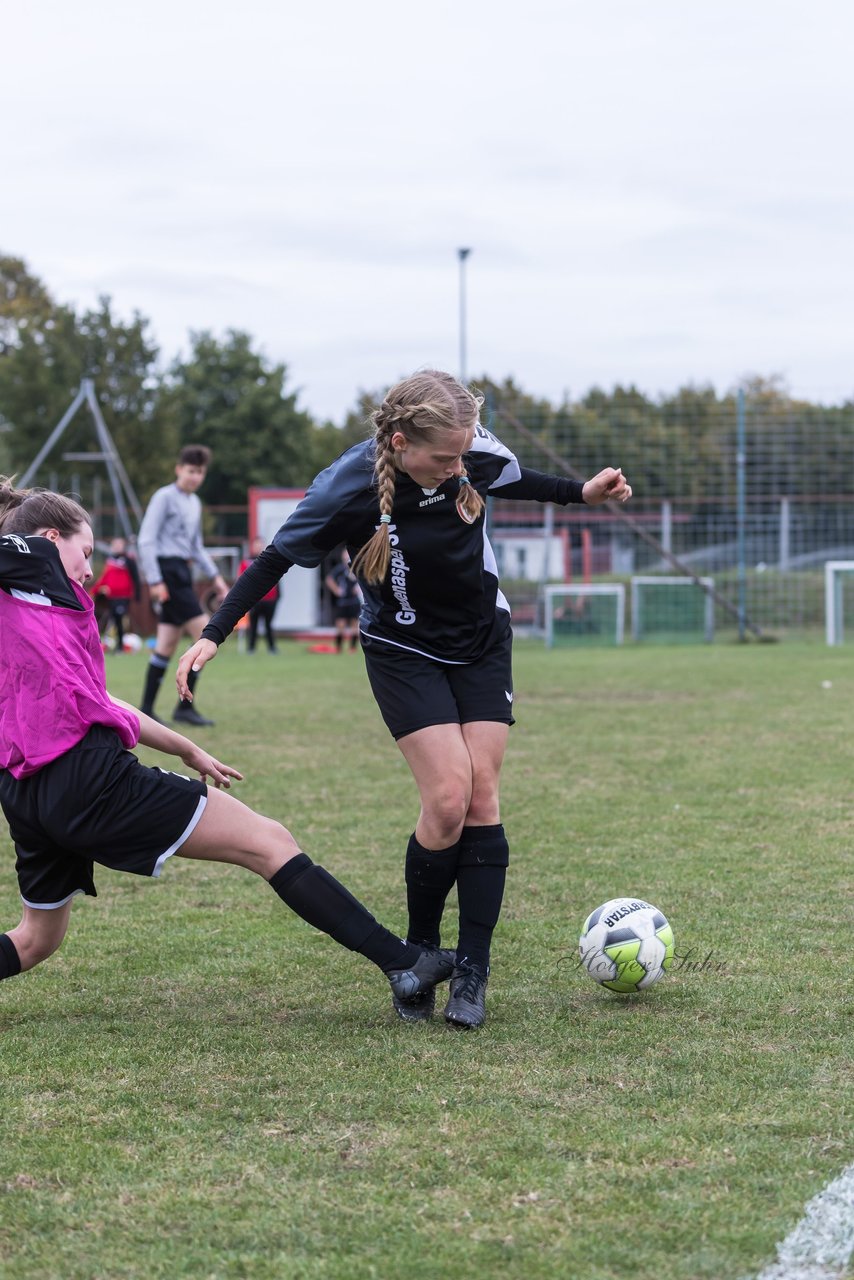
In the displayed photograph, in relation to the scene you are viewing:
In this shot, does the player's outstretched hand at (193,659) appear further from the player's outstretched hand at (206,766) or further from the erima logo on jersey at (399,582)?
the erima logo on jersey at (399,582)

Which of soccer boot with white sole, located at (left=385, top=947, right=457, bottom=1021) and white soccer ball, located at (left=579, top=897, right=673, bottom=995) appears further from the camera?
white soccer ball, located at (left=579, top=897, right=673, bottom=995)

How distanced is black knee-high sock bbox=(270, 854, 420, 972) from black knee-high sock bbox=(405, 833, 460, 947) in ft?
0.91

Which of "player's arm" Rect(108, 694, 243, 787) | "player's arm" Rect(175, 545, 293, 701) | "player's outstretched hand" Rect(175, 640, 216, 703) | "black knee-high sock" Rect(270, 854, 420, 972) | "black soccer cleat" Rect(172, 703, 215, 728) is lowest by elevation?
"black soccer cleat" Rect(172, 703, 215, 728)

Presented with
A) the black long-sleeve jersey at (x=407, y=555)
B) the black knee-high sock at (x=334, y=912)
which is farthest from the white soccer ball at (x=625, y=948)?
the black long-sleeve jersey at (x=407, y=555)

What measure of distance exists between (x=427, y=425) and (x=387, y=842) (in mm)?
2937

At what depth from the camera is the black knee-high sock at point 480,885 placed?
12.5 ft

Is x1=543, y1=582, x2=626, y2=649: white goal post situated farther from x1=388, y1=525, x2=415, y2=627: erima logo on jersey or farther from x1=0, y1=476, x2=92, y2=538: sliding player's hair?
x1=0, y1=476, x2=92, y2=538: sliding player's hair

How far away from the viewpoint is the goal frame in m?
21.6

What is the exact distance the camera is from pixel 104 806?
3367 mm

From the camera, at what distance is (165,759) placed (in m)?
8.88

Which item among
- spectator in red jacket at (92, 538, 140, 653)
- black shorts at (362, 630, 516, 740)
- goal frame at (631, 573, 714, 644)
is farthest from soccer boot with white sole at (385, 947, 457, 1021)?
spectator in red jacket at (92, 538, 140, 653)

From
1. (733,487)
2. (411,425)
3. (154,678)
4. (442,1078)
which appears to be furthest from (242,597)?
(733,487)

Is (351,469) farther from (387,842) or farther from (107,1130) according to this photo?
(387,842)

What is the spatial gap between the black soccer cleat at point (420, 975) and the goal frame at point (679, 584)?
60.0 ft
